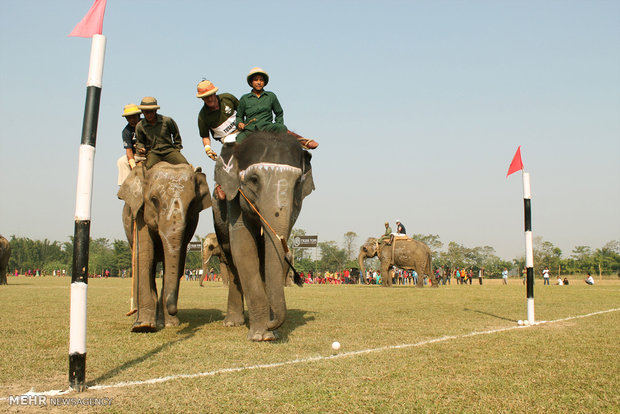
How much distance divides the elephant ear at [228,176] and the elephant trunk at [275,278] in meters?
1.05

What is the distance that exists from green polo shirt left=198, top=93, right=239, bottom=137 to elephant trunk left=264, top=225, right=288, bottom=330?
10.4 feet

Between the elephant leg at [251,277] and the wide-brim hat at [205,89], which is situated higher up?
the wide-brim hat at [205,89]

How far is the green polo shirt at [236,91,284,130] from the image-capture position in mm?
8430

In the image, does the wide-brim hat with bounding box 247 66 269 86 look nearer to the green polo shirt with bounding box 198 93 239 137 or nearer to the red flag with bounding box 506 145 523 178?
the green polo shirt with bounding box 198 93 239 137

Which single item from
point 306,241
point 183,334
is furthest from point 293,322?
point 306,241

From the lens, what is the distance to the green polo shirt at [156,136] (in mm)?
9312

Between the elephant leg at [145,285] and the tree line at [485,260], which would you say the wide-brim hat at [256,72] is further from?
the tree line at [485,260]

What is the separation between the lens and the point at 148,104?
9109 millimetres

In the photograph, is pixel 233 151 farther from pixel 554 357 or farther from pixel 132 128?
pixel 554 357

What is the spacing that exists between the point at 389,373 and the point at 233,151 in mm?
4488

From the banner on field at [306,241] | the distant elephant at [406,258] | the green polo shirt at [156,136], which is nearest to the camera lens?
the green polo shirt at [156,136]

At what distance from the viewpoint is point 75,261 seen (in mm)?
4383

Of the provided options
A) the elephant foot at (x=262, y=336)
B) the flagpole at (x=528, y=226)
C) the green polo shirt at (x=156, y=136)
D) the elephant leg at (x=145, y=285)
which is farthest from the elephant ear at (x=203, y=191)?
the flagpole at (x=528, y=226)

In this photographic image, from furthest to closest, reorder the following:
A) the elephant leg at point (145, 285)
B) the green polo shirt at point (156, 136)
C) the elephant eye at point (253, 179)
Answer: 1. the green polo shirt at point (156, 136)
2. the elephant leg at point (145, 285)
3. the elephant eye at point (253, 179)
